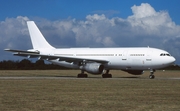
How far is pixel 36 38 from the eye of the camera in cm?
5734

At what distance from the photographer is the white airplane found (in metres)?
44.5

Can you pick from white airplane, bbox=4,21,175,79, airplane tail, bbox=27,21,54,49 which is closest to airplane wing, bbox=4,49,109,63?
white airplane, bbox=4,21,175,79

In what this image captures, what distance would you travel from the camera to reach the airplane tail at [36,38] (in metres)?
57.0

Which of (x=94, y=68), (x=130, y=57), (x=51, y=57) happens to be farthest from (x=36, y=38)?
(x=130, y=57)

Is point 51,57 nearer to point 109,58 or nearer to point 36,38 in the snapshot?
point 109,58

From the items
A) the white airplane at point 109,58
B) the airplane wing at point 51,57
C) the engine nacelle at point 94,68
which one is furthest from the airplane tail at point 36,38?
the engine nacelle at point 94,68

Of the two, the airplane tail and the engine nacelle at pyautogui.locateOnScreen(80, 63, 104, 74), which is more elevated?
the airplane tail

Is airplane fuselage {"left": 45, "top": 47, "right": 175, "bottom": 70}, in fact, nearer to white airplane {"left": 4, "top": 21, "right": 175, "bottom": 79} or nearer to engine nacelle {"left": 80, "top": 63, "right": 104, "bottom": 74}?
white airplane {"left": 4, "top": 21, "right": 175, "bottom": 79}

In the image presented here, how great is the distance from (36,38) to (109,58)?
46.2 ft

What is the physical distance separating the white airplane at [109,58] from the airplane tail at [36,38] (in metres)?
1.10

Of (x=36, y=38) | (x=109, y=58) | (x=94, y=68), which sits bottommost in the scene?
(x=94, y=68)

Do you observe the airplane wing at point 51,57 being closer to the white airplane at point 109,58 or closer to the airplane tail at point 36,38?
the white airplane at point 109,58

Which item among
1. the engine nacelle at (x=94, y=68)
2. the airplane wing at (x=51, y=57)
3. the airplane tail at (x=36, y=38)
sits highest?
the airplane tail at (x=36, y=38)

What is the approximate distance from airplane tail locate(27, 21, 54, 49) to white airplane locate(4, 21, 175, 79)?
1.10 metres
